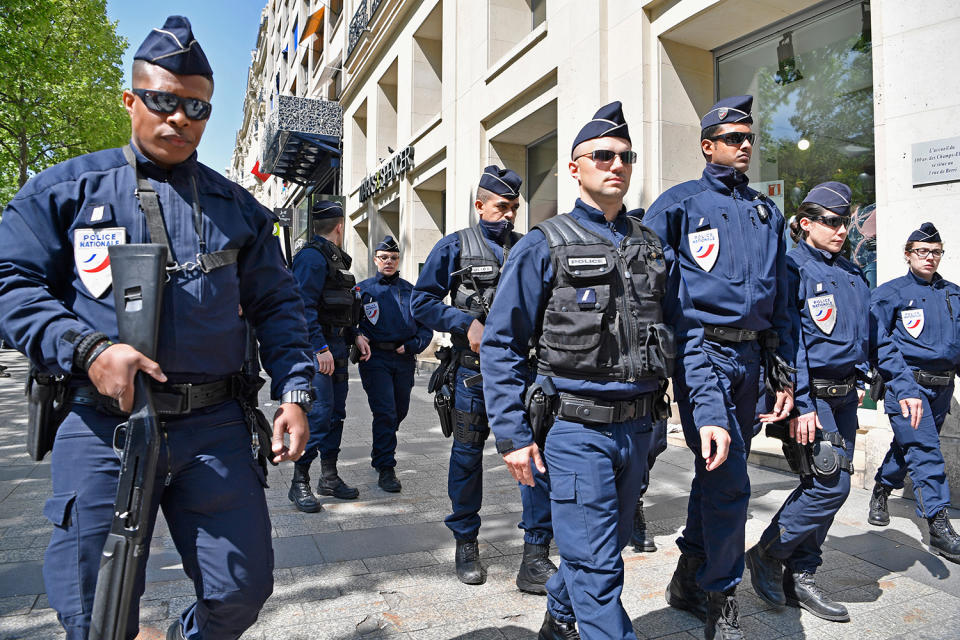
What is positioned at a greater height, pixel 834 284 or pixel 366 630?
pixel 834 284

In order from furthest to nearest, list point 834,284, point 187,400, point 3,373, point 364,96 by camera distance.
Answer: point 364,96, point 3,373, point 834,284, point 187,400

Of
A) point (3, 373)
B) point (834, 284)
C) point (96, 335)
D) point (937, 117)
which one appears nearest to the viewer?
point (96, 335)

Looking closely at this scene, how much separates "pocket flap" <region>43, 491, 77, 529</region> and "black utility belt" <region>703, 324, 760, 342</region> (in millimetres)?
2487

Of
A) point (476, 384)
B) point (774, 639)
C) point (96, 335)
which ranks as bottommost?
point (774, 639)

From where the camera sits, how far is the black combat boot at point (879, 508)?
456 centimetres

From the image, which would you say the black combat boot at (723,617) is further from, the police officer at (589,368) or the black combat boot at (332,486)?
the black combat boot at (332,486)

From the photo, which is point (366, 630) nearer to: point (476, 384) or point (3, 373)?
point (476, 384)

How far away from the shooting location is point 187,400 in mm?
1933

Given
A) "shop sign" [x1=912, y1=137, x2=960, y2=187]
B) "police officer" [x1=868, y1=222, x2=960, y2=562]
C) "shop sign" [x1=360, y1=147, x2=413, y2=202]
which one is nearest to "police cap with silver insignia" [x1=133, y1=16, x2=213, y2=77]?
"police officer" [x1=868, y1=222, x2=960, y2=562]

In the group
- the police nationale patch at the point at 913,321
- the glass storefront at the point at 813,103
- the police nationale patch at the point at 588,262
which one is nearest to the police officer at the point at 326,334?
the police nationale patch at the point at 588,262

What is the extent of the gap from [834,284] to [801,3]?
15.5 ft

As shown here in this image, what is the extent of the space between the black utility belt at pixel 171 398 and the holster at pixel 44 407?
1.5 inches

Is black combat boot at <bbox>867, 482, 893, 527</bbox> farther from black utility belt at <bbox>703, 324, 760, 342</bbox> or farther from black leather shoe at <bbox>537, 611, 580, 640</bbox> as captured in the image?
black leather shoe at <bbox>537, 611, 580, 640</bbox>

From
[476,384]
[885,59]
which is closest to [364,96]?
[885,59]
